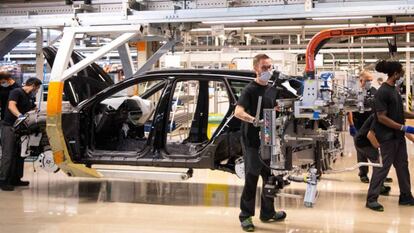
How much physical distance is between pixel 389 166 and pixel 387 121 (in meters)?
0.50

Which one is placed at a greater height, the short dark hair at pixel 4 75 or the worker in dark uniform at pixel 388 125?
the short dark hair at pixel 4 75

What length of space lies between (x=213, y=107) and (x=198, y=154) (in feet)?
22.5

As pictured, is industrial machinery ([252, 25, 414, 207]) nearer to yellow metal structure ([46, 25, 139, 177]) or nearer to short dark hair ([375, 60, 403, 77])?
short dark hair ([375, 60, 403, 77])

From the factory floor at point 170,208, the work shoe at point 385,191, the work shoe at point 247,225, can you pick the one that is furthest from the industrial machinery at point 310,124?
the work shoe at point 385,191

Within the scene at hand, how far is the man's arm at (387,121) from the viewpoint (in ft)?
17.7

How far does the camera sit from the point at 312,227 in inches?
193

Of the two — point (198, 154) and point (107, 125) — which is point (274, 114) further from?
point (107, 125)

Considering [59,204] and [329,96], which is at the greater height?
[329,96]

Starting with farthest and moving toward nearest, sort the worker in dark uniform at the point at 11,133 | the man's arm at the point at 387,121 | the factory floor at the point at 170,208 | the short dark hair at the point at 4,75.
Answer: the short dark hair at the point at 4,75, the worker in dark uniform at the point at 11,133, the man's arm at the point at 387,121, the factory floor at the point at 170,208

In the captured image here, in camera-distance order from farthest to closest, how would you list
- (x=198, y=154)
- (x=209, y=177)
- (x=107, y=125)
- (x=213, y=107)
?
(x=213, y=107)
(x=209, y=177)
(x=107, y=125)
(x=198, y=154)

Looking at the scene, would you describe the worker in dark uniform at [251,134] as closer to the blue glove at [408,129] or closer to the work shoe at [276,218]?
the work shoe at [276,218]

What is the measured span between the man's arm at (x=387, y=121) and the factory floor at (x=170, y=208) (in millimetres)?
911

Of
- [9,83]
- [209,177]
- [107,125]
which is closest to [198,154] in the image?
[107,125]

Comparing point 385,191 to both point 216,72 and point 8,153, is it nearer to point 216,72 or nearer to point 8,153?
point 216,72
